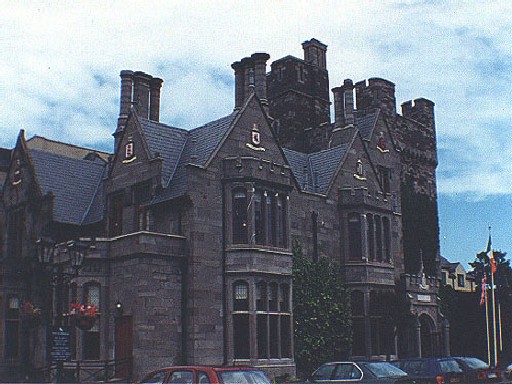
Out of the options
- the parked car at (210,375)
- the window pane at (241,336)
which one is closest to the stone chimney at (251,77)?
the window pane at (241,336)

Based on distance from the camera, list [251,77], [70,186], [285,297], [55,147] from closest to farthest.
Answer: [285,297]
[251,77]
[70,186]
[55,147]

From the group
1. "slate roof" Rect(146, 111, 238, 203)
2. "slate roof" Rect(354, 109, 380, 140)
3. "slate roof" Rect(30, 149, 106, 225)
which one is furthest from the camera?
"slate roof" Rect(354, 109, 380, 140)

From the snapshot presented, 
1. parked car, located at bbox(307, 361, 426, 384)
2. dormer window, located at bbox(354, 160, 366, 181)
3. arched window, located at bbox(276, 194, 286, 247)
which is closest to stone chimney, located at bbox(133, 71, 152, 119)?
arched window, located at bbox(276, 194, 286, 247)

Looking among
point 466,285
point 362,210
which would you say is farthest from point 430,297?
point 466,285

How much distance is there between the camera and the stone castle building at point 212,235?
98.4 ft

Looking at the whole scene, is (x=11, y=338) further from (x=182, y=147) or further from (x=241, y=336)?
(x=182, y=147)

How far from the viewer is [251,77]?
1407 inches

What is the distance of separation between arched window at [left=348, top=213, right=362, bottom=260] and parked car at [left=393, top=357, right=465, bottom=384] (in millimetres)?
12635

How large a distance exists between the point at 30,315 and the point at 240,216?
9.36 meters

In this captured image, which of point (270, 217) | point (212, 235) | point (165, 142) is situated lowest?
point (212, 235)

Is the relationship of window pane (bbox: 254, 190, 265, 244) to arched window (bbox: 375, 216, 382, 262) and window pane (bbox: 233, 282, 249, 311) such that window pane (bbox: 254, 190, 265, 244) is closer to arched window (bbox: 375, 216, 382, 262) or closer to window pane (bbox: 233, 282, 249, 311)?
window pane (bbox: 233, 282, 249, 311)

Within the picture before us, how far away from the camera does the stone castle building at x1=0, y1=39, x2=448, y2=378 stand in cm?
2998

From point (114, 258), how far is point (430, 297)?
18.4 metres

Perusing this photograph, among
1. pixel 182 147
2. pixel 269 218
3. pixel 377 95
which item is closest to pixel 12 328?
pixel 182 147
